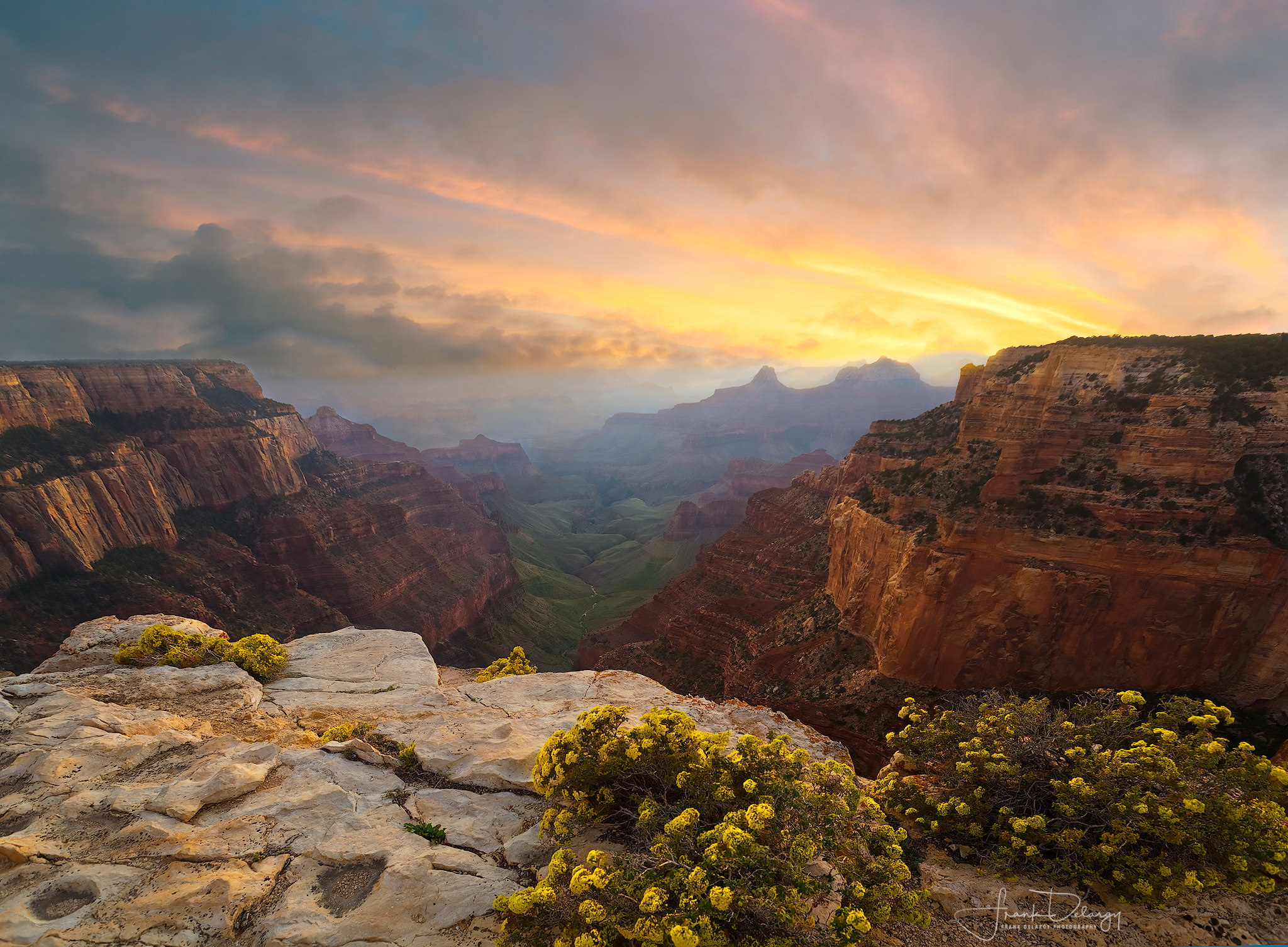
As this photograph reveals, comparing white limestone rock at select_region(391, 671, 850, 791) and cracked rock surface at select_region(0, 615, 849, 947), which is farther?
white limestone rock at select_region(391, 671, 850, 791)

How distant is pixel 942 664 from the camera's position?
25281 mm

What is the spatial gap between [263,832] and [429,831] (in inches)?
101

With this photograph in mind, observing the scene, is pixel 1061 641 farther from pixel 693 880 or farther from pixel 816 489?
pixel 816 489

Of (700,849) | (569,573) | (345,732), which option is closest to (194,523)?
(345,732)

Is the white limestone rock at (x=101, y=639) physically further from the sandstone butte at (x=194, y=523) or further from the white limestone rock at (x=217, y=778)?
the sandstone butte at (x=194, y=523)

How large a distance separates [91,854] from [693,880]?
338 inches

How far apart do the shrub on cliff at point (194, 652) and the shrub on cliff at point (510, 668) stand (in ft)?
26.0

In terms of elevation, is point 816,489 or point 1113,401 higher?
point 1113,401

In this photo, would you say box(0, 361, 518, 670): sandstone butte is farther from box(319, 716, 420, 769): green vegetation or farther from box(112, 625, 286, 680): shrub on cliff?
box(319, 716, 420, 769): green vegetation

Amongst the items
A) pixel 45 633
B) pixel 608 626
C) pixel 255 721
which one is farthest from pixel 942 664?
pixel 45 633

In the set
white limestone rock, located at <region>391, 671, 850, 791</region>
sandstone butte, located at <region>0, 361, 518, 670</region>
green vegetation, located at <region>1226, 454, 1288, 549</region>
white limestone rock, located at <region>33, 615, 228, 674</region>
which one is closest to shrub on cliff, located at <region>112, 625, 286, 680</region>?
white limestone rock, located at <region>33, 615, 228, 674</region>

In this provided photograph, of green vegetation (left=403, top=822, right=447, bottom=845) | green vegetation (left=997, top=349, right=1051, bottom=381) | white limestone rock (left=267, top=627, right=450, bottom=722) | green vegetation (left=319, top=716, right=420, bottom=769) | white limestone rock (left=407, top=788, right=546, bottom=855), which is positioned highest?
green vegetation (left=997, top=349, right=1051, bottom=381)

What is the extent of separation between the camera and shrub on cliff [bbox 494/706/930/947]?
598 cm

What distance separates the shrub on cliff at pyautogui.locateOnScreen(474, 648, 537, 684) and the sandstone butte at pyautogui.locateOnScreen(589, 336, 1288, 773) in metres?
16.6
